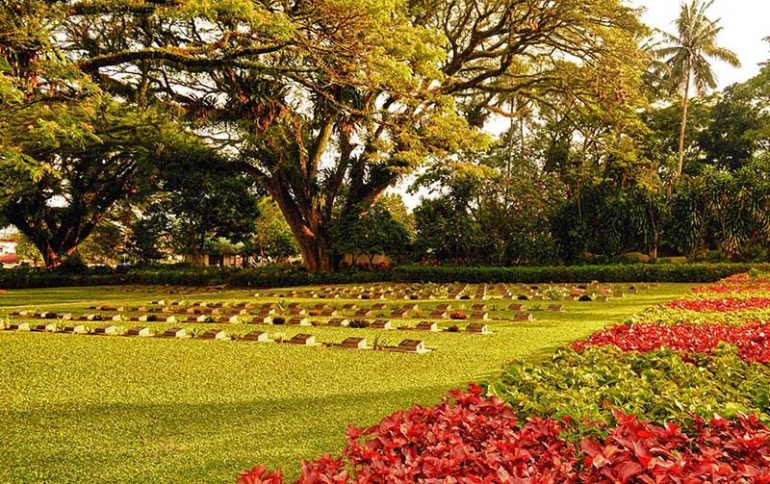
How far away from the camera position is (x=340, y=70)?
409 inches

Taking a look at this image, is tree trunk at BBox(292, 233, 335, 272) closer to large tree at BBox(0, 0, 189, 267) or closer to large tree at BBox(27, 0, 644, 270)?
large tree at BBox(27, 0, 644, 270)

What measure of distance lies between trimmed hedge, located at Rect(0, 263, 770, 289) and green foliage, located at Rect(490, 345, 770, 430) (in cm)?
1647

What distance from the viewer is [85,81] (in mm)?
7938

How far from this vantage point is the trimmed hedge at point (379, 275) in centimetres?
2084

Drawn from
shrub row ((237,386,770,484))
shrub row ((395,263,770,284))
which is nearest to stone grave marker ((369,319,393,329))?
shrub row ((237,386,770,484))

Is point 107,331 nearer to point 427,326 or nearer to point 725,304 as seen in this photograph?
point 427,326

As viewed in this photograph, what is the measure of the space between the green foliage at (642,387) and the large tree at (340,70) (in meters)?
6.68

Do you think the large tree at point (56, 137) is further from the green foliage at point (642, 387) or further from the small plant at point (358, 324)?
the green foliage at point (642, 387)

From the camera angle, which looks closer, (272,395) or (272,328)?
(272,395)

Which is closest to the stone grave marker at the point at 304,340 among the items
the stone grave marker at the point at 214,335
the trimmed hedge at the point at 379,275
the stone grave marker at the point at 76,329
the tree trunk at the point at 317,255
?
the stone grave marker at the point at 214,335

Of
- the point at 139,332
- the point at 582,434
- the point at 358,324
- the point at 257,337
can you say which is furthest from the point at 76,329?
the point at 582,434

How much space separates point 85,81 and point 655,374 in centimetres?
778

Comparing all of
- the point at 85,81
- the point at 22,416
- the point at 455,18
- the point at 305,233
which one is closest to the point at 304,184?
the point at 305,233

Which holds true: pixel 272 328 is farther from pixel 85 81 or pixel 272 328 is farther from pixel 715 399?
pixel 715 399
